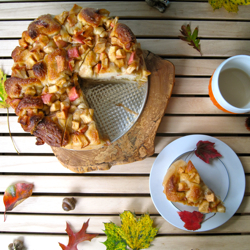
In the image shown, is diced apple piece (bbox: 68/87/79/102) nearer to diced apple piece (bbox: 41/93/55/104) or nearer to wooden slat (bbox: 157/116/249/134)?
diced apple piece (bbox: 41/93/55/104)

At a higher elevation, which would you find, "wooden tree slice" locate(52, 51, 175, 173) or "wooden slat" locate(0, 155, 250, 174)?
"wooden tree slice" locate(52, 51, 175, 173)

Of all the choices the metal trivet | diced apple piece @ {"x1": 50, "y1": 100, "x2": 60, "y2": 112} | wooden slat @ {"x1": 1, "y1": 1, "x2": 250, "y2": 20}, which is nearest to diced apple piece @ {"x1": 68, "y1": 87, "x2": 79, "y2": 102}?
diced apple piece @ {"x1": 50, "y1": 100, "x2": 60, "y2": 112}

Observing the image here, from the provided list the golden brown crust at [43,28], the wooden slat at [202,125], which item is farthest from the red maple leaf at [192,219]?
the golden brown crust at [43,28]

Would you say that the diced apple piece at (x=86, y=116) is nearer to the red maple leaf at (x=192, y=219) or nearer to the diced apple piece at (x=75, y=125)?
the diced apple piece at (x=75, y=125)

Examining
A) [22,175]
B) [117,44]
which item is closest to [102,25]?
[117,44]

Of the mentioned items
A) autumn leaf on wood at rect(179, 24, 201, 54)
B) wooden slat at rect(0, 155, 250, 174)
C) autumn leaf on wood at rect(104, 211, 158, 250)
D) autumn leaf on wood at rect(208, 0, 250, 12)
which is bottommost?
autumn leaf on wood at rect(104, 211, 158, 250)

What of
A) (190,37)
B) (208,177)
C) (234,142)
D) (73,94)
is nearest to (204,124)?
(234,142)

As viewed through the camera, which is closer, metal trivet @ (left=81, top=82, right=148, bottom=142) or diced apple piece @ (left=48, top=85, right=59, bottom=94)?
diced apple piece @ (left=48, top=85, right=59, bottom=94)

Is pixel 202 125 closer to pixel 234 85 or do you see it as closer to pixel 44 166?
pixel 234 85
